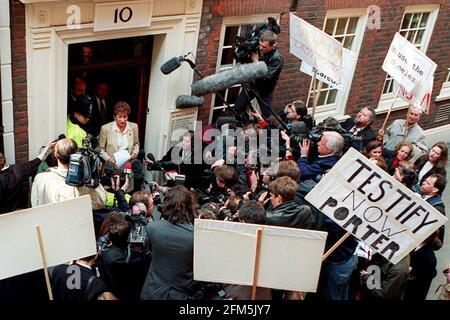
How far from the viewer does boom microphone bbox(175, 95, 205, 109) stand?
7.82m

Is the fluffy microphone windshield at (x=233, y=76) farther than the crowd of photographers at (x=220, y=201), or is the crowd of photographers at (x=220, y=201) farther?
the fluffy microphone windshield at (x=233, y=76)

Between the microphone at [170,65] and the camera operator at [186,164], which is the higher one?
the microphone at [170,65]

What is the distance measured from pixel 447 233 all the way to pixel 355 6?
3.61 meters

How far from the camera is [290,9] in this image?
8398mm

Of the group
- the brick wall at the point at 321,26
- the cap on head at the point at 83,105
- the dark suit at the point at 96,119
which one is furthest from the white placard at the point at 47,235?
the brick wall at the point at 321,26

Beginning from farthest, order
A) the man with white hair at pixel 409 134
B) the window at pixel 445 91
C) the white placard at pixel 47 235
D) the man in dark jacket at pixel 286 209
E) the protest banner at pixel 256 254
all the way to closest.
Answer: the window at pixel 445 91 < the man with white hair at pixel 409 134 < the man in dark jacket at pixel 286 209 < the protest banner at pixel 256 254 < the white placard at pixel 47 235

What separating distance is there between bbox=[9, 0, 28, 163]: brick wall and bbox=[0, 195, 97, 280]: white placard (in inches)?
89.3

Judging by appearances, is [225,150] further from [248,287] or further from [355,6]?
[355,6]

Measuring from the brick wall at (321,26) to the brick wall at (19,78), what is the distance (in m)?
2.33

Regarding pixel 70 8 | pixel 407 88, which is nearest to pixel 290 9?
pixel 407 88

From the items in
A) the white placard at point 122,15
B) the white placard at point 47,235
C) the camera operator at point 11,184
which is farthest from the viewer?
the white placard at point 122,15

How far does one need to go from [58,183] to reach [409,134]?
16.9 ft

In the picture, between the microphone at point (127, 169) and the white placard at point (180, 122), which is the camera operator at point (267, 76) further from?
the microphone at point (127, 169)

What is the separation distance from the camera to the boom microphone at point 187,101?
782 cm
